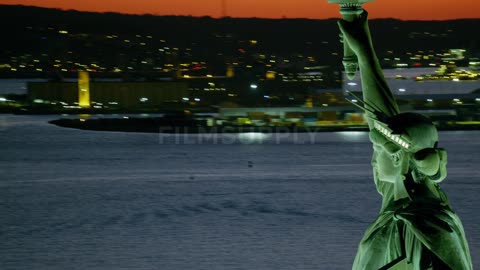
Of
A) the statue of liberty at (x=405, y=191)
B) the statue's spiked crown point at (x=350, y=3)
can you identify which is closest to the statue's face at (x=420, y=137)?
the statue of liberty at (x=405, y=191)

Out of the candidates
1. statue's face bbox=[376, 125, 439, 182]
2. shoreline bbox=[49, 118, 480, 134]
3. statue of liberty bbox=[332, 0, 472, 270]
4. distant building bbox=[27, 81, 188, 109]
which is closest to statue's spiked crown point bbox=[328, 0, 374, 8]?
statue of liberty bbox=[332, 0, 472, 270]

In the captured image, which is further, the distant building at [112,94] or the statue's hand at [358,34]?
the distant building at [112,94]

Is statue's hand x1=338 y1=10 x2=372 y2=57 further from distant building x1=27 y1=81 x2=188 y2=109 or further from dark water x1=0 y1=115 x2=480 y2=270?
distant building x1=27 y1=81 x2=188 y2=109

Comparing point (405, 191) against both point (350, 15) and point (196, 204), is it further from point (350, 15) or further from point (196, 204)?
point (196, 204)

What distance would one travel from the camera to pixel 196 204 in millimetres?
13016

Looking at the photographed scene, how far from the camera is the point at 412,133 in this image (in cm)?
263

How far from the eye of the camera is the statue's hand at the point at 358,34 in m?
3.00

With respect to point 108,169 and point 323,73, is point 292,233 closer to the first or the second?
point 108,169

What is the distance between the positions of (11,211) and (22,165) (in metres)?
10.3

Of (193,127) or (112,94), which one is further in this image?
(112,94)

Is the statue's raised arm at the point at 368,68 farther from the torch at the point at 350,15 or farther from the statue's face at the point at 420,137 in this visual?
the statue's face at the point at 420,137

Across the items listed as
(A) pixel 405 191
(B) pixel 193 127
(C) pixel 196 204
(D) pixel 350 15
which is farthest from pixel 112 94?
(A) pixel 405 191

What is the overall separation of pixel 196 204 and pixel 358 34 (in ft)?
33.4

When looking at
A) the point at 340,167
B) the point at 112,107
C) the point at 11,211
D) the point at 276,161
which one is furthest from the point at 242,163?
the point at 112,107
